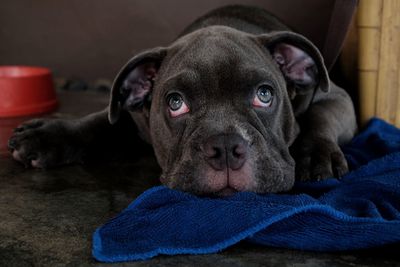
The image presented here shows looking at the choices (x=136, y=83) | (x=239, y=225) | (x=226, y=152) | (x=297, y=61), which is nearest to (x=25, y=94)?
(x=136, y=83)

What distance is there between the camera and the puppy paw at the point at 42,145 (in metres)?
2.71

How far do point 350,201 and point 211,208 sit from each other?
21.4 inches

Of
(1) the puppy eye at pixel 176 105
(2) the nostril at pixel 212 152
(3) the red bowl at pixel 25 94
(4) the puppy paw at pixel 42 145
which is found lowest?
(3) the red bowl at pixel 25 94

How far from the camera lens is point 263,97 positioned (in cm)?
219

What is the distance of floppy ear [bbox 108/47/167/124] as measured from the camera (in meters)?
2.41

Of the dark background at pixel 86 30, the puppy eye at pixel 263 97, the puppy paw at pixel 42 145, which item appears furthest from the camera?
the dark background at pixel 86 30

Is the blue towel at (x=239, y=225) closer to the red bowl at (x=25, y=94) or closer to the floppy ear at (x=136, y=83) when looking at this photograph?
the floppy ear at (x=136, y=83)

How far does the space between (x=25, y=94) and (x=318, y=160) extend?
2713 mm

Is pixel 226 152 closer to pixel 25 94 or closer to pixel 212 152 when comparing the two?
pixel 212 152

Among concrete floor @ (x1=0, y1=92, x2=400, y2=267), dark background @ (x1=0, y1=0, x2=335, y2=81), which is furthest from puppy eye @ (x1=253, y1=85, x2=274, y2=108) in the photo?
dark background @ (x1=0, y1=0, x2=335, y2=81)

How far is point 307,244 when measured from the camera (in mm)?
1675

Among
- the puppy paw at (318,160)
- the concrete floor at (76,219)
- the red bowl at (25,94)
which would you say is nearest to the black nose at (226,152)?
the concrete floor at (76,219)

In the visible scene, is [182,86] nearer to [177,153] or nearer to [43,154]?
[177,153]

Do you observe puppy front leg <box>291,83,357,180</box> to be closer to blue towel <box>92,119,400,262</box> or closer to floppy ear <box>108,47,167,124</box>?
blue towel <box>92,119,400,262</box>
